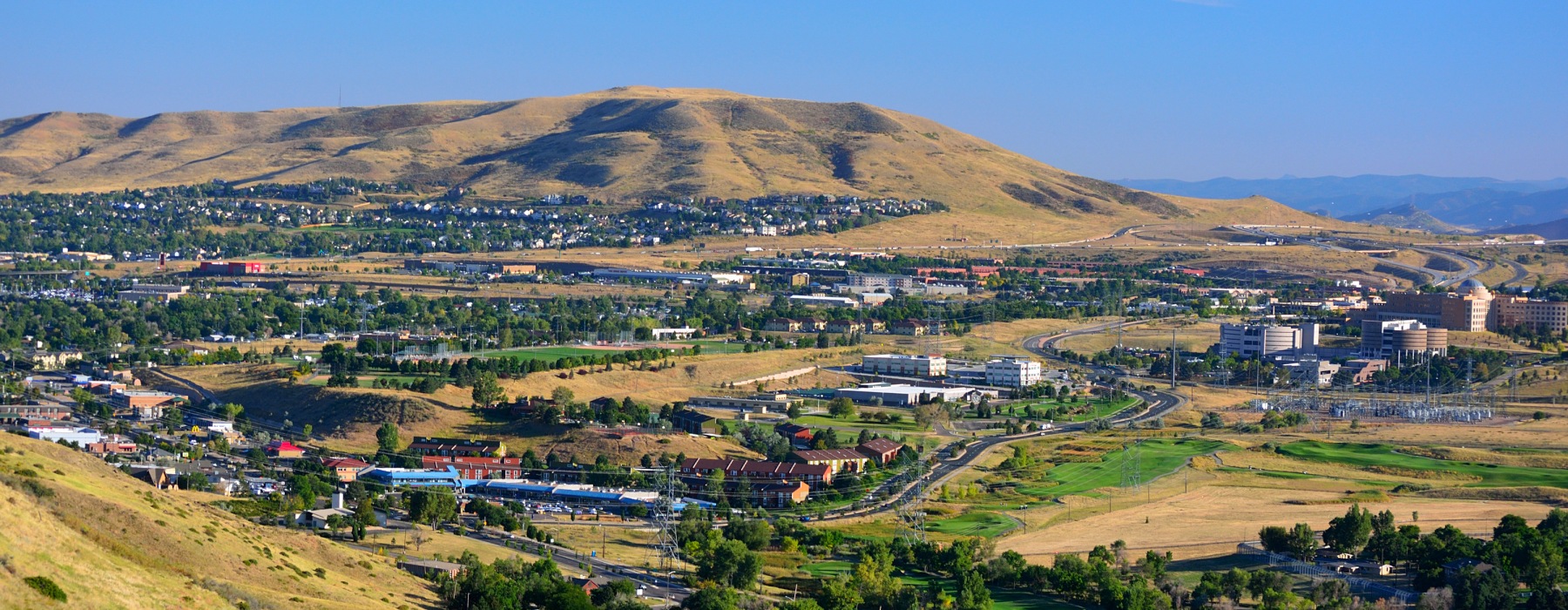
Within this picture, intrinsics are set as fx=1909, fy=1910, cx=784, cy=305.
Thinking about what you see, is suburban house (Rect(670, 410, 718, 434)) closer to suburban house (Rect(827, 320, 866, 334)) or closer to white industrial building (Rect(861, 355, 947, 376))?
white industrial building (Rect(861, 355, 947, 376))

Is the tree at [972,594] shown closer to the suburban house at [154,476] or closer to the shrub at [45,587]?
the shrub at [45,587]

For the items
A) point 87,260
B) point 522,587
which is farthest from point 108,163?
point 522,587

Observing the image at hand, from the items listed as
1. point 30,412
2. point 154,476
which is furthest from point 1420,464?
point 30,412

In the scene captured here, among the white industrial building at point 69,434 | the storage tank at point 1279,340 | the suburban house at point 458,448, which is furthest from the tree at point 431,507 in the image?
the storage tank at point 1279,340

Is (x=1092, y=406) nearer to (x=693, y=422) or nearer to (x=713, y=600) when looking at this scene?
(x=693, y=422)

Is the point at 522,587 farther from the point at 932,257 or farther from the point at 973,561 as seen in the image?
the point at 932,257

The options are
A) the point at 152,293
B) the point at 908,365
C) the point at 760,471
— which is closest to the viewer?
the point at 760,471

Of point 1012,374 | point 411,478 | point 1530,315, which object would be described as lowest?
point 411,478
